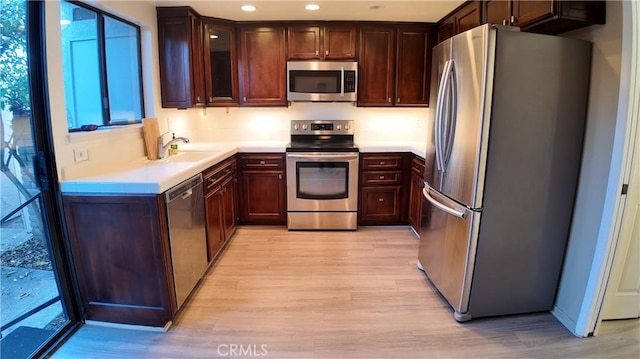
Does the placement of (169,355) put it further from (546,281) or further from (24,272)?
(546,281)

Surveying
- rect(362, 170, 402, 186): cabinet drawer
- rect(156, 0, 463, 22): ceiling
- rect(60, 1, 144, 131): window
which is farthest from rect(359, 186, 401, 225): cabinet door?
rect(60, 1, 144, 131): window

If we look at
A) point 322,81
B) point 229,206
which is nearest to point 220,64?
point 322,81

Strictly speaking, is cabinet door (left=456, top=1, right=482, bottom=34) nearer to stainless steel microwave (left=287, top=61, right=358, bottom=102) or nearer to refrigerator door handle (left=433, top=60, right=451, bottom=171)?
refrigerator door handle (left=433, top=60, right=451, bottom=171)

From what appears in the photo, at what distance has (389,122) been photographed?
4.45 meters

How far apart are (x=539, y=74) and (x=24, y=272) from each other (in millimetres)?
3255

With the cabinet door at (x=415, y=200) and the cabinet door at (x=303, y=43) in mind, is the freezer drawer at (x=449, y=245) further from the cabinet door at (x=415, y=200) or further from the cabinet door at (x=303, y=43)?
the cabinet door at (x=303, y=43)

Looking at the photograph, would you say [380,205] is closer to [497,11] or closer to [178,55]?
[497,11]

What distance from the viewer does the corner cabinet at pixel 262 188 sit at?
12.9 feet

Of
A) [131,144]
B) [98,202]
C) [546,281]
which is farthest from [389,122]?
[98,202]

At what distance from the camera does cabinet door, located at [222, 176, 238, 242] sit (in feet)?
11.2

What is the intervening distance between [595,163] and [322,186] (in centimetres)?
246

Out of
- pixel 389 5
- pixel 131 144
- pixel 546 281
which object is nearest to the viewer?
pixel 546 281

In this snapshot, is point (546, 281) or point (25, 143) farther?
point (546, 281)

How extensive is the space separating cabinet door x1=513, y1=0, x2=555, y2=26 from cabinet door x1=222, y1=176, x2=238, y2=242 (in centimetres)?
272
